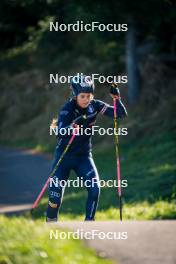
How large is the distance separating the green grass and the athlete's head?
10.6ft

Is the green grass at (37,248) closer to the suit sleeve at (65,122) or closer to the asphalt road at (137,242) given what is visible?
the asphalt road at (137,242)

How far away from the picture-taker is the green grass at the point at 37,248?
4.98 m

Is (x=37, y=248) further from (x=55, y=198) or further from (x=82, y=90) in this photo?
(x=55, y=198)

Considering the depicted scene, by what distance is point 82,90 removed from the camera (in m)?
8.70

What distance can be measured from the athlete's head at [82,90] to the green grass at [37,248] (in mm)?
3223

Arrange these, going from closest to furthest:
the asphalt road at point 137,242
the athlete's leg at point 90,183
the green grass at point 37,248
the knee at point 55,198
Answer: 1. the green grass at point 37,248
2. the asphalt road at point 137,242
3. the athlete's leg at point 90,183
4. the knee at point 55,198

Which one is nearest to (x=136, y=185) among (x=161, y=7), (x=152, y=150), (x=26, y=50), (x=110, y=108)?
(x=152, y=150)

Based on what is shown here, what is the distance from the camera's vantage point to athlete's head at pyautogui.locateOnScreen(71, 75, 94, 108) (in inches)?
342

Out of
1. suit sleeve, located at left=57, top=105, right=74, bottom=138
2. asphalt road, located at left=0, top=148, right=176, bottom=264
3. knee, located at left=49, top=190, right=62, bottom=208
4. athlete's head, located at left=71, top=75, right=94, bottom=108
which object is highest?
athlete's head, located at left=71, top=75, right=94, bottom=108

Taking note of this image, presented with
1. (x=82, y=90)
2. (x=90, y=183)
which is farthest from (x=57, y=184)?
(x=82, y=90)

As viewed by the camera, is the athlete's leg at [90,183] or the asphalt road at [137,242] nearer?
the asphalt road at [137,242]

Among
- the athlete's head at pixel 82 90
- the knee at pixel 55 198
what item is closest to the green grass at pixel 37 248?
the athlete's head at pixel 82 90

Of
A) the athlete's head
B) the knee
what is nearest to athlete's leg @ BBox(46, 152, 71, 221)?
the knee

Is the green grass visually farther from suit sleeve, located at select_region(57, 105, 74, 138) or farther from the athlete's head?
the athlete's head
